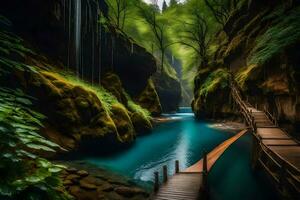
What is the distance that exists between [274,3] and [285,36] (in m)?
10.4

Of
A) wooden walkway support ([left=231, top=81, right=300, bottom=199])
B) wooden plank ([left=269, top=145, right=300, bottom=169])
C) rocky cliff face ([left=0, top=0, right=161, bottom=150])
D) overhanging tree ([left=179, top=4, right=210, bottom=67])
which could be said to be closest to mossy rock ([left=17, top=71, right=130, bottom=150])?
rocky cliff face ([left=0, top=0, right=161, bottom=150])

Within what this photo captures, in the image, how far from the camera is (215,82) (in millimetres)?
30750

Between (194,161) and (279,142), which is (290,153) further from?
(194,161)

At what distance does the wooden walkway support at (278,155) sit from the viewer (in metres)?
7.25

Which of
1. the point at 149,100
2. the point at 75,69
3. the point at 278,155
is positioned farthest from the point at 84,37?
the point at 278,155

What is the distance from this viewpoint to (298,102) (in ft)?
46.8

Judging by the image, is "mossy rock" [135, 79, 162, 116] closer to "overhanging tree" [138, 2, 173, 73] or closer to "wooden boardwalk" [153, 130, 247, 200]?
"overhanging tree" [138, 2, 173, 73]

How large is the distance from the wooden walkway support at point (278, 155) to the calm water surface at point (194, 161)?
0.94 metres

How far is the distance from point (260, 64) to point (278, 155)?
1007 centimetres

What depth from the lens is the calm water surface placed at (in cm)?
991

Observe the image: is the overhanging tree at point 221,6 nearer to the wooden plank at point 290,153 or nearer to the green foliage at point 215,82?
the green foliage at point 215,82

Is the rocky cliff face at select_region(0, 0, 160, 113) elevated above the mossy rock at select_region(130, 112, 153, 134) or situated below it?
above

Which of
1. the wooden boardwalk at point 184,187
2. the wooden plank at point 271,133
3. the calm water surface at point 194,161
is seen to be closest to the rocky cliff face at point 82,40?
the calm water surface at point 194,161

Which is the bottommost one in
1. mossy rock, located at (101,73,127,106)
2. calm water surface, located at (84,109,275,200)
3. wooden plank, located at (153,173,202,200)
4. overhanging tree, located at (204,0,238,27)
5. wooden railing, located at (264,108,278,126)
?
calm water surface, located at (84,109,275,200)
